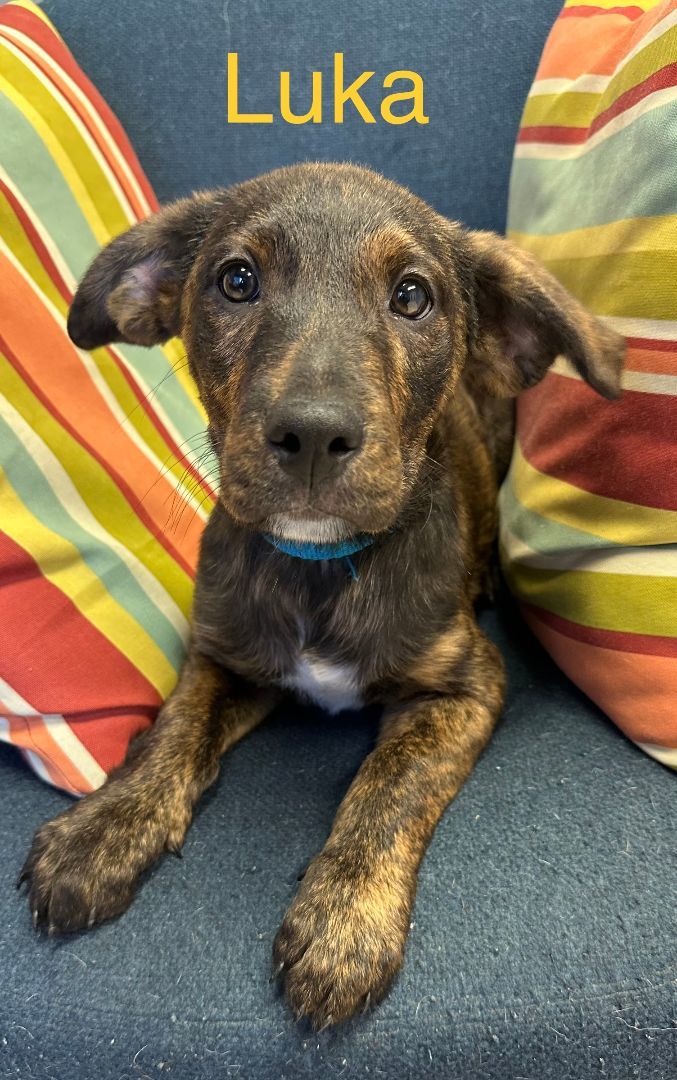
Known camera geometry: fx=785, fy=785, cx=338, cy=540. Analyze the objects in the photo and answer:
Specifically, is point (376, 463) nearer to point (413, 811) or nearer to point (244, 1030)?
point (413, 811)

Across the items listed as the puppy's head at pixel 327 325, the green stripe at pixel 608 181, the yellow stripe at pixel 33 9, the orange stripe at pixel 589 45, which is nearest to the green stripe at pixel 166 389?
the puppy's head at pixel 327 325

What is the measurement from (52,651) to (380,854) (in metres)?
0.85

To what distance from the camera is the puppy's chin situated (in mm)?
1461

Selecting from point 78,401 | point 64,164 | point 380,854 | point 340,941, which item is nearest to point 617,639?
point 380,854

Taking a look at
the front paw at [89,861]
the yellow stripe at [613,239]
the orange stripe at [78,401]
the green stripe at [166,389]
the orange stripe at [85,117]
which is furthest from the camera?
the green stripe at [166,389]

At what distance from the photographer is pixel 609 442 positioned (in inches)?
70.5

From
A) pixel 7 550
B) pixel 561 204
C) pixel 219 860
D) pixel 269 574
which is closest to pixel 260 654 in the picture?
pixel 269 574

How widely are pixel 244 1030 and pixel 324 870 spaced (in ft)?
0.96

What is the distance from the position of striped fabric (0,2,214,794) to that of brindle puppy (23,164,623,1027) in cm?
16

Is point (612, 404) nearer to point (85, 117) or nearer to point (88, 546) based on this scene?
point (88, 546)

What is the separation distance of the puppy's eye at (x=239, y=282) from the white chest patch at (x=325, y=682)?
830mm

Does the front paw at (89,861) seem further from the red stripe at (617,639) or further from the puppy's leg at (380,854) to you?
the red stripe at (617,639)

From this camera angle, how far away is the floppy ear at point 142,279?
73.0 inches

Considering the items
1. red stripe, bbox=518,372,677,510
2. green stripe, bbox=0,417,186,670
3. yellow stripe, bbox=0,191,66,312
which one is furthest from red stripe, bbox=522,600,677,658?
yellow stripe, bbox=0,191,66,312
